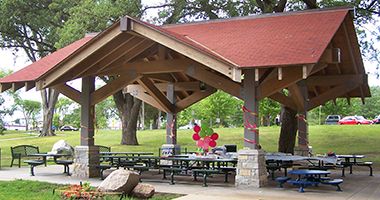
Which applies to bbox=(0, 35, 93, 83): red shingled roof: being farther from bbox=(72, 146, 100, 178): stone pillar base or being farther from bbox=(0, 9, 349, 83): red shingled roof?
bbox=(72, 146, 100, 178): stone pillar base

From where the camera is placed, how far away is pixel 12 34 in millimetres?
31141

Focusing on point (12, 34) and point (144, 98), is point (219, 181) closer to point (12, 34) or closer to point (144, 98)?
point (144, 98)

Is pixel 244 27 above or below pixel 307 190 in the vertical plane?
above

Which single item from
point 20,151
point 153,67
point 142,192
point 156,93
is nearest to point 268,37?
point 153,67

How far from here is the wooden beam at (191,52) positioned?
11.0 meters

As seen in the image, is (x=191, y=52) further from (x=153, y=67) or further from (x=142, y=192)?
(x=142, y=192)

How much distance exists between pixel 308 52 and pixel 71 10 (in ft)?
58.1

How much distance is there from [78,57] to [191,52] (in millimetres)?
3314

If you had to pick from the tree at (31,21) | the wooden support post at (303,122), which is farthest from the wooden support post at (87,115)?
the tree at (31,21)

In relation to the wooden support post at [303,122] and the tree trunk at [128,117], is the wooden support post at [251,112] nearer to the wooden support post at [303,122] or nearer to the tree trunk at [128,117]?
the wooden support post at [303,122]


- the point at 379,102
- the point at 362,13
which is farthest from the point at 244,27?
the point at 379,102

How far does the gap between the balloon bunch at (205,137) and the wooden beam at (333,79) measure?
5084mm

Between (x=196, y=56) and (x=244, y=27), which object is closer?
(x=196, y=56)

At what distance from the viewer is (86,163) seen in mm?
13906
